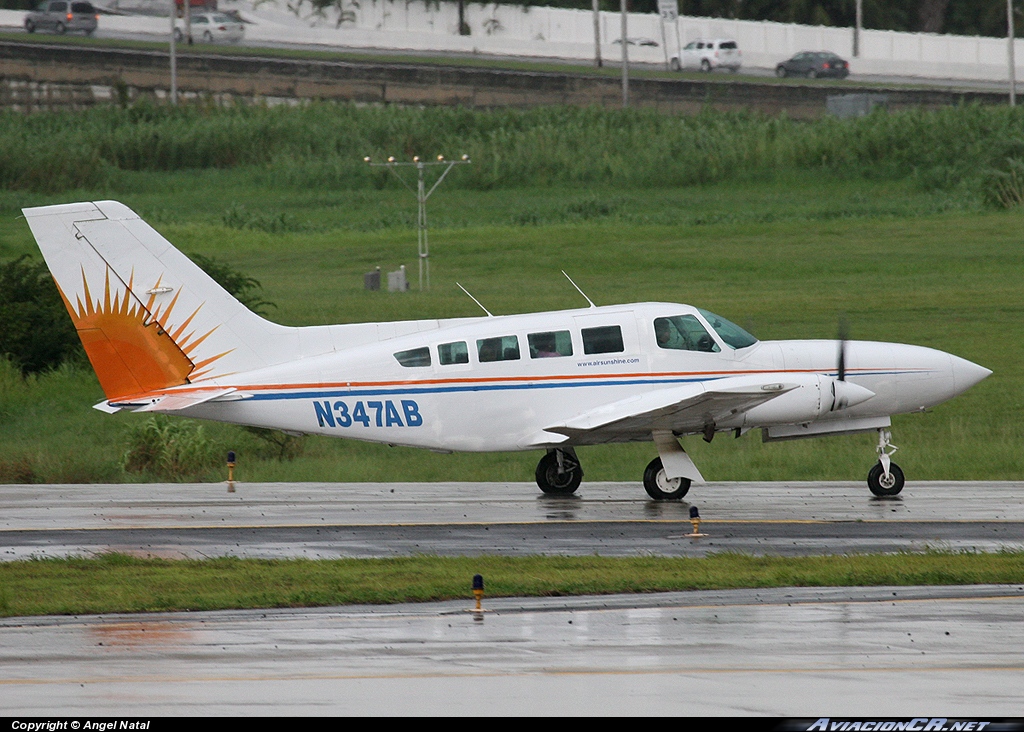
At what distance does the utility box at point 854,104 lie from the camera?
65062mm

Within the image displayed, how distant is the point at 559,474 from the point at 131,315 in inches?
230

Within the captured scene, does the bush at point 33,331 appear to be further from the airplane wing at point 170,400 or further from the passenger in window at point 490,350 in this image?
the passenger in window at point 490,350

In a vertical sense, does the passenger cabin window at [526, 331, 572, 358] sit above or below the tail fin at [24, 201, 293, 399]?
below

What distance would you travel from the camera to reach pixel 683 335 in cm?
1877

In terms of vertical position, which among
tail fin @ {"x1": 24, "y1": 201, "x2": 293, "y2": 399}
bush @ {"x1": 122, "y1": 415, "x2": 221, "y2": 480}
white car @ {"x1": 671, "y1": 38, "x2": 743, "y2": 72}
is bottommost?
bush @ {"x1": 122, "y1": 415, "x2": 221, "y2": 480}

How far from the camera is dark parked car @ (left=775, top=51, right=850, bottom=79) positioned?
75.4 m

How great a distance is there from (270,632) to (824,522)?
25.4 feet

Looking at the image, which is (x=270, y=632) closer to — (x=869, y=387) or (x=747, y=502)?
(x=747, y=502)

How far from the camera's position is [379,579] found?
13.2 metres

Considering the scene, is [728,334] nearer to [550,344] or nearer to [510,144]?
[550,344]

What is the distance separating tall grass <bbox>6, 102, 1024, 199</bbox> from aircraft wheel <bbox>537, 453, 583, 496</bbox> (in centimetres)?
3780

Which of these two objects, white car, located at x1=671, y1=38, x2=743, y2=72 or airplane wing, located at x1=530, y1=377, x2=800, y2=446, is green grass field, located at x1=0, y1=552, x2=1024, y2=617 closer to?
airplane wing, located at x1=530, y1=377, x2=800, y2=446

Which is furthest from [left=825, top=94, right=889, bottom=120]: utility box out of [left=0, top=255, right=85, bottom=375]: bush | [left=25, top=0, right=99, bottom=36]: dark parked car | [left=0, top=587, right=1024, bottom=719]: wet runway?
[left=0, top=587, right=1024, bottom=719]: wet runway

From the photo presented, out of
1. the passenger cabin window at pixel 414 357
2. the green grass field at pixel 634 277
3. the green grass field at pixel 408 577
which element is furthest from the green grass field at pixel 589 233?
the green grass field at pixel 408 577
